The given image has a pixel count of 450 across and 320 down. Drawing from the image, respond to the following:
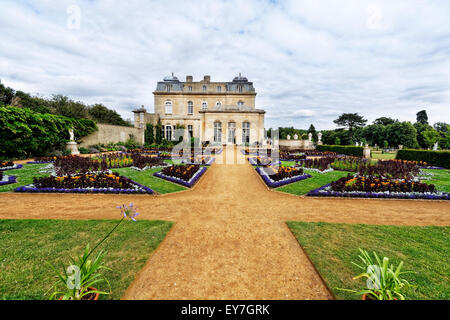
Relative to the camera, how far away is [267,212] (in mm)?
5285

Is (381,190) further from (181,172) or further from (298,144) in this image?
(298,144)

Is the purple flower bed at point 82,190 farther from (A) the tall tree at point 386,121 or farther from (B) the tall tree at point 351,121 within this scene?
(A) the tall tree at point 386,121

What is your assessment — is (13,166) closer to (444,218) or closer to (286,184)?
(286,184)

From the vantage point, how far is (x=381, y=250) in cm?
332

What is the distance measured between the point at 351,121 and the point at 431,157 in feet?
145

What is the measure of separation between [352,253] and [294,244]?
0.99 meters

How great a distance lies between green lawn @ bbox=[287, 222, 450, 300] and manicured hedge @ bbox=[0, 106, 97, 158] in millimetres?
19253

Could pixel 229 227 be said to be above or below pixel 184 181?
below

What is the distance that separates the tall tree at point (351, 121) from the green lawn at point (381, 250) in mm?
55837

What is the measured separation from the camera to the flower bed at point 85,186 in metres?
6.65

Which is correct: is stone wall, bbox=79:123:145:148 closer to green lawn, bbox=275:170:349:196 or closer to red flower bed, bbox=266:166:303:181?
red flower bed, bbox=266:166:303:181

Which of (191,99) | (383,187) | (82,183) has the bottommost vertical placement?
(383,187)

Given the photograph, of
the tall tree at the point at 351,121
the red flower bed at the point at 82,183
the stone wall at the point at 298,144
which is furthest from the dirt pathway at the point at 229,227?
the tall tree at the point at 351,121

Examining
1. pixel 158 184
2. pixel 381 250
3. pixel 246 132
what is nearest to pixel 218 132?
pixel 246 132
